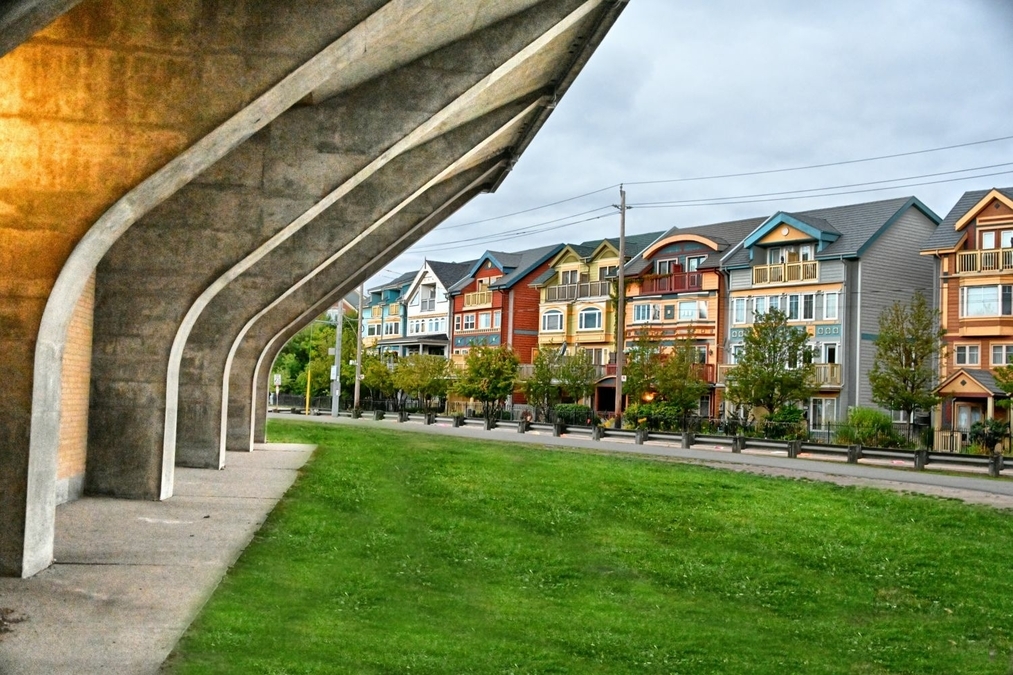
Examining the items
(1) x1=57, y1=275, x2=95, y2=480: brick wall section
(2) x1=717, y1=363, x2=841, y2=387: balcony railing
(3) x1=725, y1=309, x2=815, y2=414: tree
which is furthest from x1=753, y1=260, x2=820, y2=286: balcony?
(1) x1=57, y1=275, x2=95, y2=480: brick wall section

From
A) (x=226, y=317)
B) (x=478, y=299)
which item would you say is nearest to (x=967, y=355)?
(x=226, y=317)

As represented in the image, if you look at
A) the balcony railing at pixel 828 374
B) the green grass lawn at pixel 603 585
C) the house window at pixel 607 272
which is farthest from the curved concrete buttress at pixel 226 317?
the house window at pixel 607 272

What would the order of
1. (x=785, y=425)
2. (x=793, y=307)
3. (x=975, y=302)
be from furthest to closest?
(x=793, y=307)
(x=975, y=302)
(x=785, y=425)

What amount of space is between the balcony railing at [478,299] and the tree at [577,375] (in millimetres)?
20248

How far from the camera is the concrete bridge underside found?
9547 millimetres

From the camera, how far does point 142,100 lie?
32.1ft

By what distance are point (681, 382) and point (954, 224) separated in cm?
1420

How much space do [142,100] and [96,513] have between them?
650cm

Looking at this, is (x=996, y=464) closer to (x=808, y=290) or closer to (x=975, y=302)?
(x=975, y=302)

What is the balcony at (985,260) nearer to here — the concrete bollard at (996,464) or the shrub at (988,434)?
the shrub at (988,434)

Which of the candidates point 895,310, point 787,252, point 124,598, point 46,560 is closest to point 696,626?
point 124,598

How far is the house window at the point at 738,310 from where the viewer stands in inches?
2256

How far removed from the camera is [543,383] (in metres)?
59.6

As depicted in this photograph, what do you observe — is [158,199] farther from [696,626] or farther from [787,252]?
[787,252]
